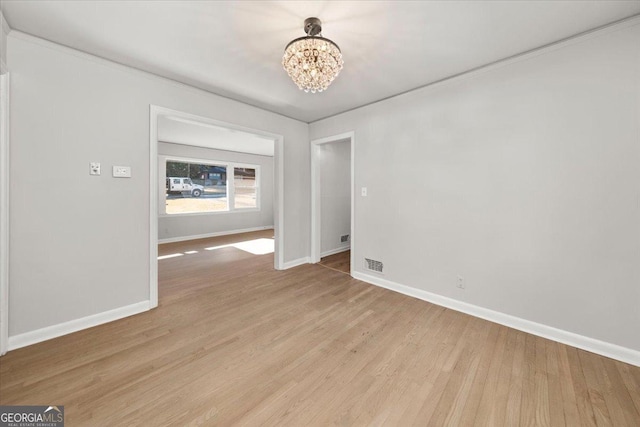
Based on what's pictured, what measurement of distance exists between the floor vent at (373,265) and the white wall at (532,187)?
0.78 feet

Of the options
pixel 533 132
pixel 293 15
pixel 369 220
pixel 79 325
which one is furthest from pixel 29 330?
pixel 533 132

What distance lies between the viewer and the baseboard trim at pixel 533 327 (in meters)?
1.85

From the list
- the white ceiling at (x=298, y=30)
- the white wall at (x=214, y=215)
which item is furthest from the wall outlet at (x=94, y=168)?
the white wall at (x=214, y=215)

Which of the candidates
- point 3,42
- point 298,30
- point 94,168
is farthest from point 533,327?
point 3,42

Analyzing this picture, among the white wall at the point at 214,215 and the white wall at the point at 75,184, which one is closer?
the white wall at the point at 75,184

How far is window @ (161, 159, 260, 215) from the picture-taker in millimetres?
6605

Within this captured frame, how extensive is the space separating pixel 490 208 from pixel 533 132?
2.46ft

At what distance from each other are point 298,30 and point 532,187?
2.43 metres

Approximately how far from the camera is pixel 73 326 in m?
2.21

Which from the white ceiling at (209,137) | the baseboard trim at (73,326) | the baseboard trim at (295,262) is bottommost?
the baseboard trim at (73,326)

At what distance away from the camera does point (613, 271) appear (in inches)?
74.0

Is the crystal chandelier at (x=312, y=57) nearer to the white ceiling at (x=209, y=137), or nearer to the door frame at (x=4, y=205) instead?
the door frame at (x=4, y=205)

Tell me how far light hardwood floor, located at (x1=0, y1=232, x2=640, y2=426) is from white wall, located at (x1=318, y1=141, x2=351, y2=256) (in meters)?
2.32

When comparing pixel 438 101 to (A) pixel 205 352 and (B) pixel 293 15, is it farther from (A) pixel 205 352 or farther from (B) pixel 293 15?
(A) pixel 205 352
